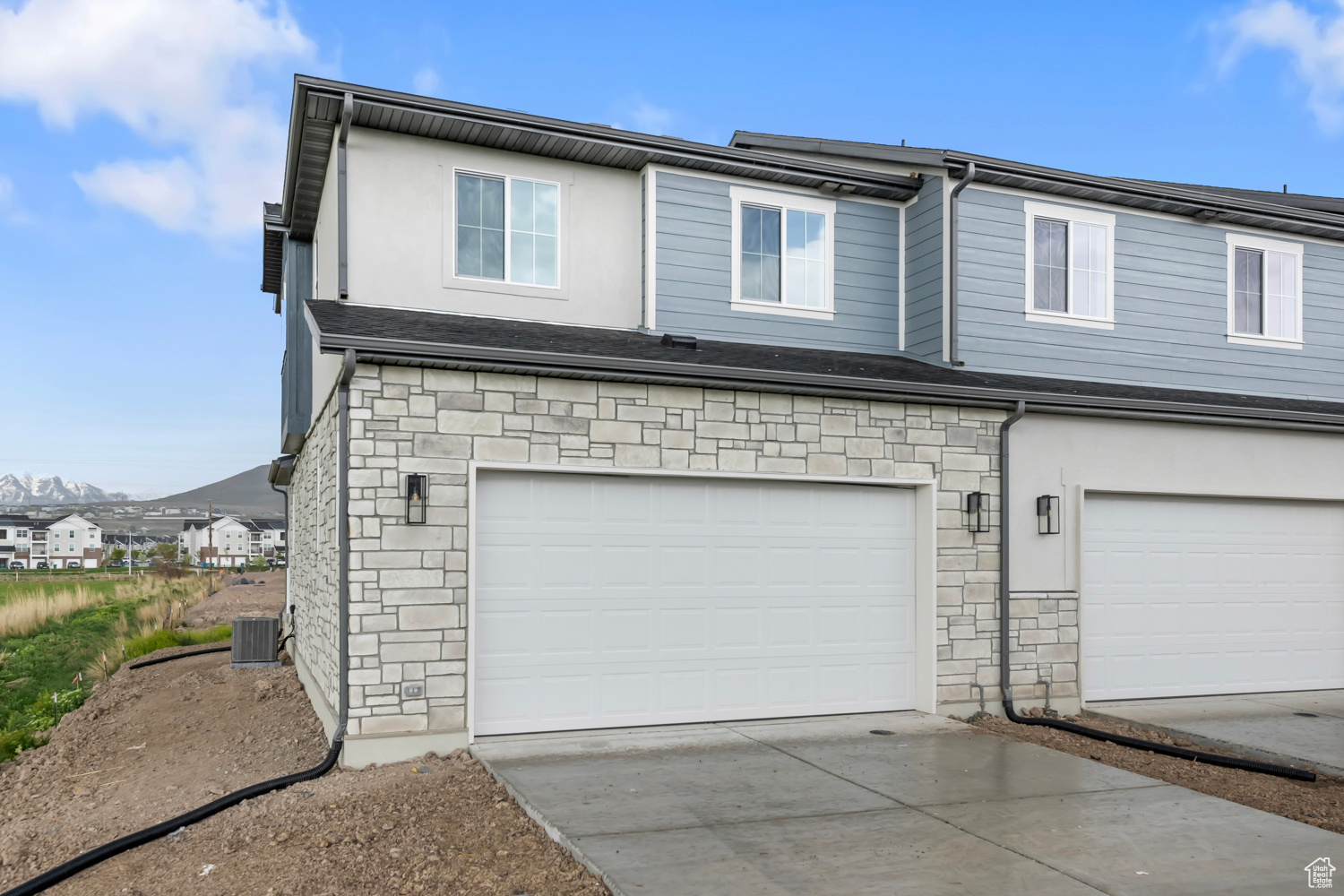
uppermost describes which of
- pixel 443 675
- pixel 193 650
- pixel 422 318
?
pixel 422 318

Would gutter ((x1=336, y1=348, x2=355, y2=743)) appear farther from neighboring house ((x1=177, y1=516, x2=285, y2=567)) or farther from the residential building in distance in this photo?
the residential building in distance

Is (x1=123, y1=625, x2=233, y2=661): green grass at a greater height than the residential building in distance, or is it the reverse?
(x1=123, y1=625, x2=233, y2=661): green grass

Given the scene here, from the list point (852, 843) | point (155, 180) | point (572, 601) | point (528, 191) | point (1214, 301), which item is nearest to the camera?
point (852, 843)

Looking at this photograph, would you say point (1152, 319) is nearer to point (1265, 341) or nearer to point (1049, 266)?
point (1049, 266)

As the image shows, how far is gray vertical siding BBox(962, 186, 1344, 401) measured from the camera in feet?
34.8

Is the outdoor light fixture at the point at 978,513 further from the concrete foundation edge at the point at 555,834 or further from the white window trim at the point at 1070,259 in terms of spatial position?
the concrete foundation edge at the point at 555,834

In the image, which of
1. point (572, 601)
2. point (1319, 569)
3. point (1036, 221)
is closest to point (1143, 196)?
point (1036, 221)

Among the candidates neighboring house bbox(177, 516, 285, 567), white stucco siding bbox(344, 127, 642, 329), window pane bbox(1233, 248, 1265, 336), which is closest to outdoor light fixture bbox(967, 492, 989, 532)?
white stucco siding bbox(344, 127, 642, 329)

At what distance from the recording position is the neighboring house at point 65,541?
105125 mm

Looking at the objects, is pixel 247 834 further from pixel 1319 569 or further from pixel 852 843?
pixel 1319 569

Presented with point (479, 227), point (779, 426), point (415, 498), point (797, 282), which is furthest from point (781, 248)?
point (415, 498)

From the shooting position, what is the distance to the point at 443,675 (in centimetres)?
734

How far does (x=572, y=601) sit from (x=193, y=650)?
1024 cm

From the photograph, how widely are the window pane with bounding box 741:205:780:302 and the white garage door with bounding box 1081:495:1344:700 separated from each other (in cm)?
411
